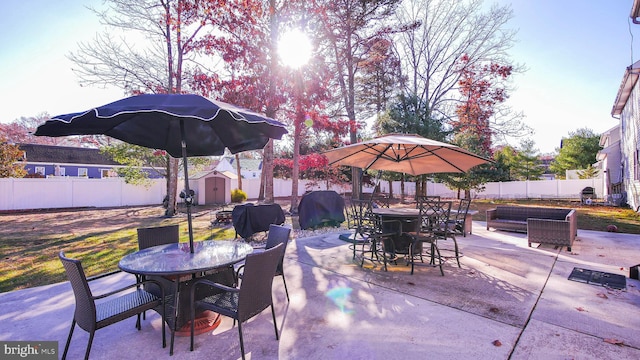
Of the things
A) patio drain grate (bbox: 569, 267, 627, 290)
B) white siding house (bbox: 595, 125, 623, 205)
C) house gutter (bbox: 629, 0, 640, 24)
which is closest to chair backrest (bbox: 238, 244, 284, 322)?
patio drain grate (bbox: 569, 267, 627, 290)

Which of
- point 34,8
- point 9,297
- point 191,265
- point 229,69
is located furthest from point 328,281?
point 34,8

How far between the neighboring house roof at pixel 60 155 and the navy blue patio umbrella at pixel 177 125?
892 inches

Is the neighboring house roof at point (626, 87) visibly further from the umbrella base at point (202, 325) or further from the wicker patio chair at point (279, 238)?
the umbrella base at point (202, 325)

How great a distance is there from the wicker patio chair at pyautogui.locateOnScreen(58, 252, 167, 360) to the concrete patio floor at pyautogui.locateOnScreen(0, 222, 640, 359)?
35 cm

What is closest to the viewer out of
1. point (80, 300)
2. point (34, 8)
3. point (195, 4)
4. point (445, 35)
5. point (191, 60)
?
point (80, 300)

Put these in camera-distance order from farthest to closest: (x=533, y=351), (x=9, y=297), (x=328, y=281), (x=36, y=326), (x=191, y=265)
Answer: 1. (x=328, y=281)
2. (x=9, y=297)
3. (x=36, y=326)
4. (x=191, y=265)
5. (x=533, y=351)

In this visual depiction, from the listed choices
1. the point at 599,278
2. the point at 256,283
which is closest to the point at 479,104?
the point at 599,278

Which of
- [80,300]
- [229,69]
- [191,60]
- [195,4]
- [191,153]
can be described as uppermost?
[195,4]

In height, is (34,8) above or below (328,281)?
above

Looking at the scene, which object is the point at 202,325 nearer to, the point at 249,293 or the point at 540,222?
the point at 249,293

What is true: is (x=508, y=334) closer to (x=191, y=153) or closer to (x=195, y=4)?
(x=191, y=153)

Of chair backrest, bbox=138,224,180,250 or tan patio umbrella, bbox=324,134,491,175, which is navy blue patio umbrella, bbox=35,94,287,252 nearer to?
chair backrest, bbox=138,224,180,250

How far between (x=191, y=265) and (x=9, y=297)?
297cm

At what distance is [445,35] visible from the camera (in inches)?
651
